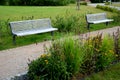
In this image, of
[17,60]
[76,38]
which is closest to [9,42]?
[17,60]

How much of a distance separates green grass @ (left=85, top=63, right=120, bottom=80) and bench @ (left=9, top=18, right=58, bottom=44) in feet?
13.5

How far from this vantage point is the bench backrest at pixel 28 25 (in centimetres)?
1024

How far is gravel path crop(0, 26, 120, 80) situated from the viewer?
22.2ft

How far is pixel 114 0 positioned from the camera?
51.9 metres

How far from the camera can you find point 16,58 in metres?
8.09

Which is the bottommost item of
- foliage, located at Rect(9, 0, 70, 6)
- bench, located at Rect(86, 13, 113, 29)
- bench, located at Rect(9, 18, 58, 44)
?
foliage, located at Rect(9, 0, 70, 6)

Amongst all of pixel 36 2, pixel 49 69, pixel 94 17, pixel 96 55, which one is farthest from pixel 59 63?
pixel 36 2

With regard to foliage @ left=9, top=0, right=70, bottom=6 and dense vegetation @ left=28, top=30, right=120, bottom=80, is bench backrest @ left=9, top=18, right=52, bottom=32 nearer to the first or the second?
dense vegetation @ left=28, top=30, right=120, bottom=80

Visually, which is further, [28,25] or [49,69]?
[28,25]

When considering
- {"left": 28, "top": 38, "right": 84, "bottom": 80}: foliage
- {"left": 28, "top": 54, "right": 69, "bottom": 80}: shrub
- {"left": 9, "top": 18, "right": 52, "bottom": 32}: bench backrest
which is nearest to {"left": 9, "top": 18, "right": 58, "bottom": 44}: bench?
{"left": 9, "top": 18, "right": 52, "bottom": 32}: bench backrest

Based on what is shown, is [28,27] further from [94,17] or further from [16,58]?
[94,17]

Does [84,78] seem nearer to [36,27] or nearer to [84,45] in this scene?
[84,45]

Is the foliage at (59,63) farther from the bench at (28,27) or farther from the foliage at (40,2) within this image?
the foliage at (40,2)

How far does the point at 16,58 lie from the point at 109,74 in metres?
Result: 2.90
